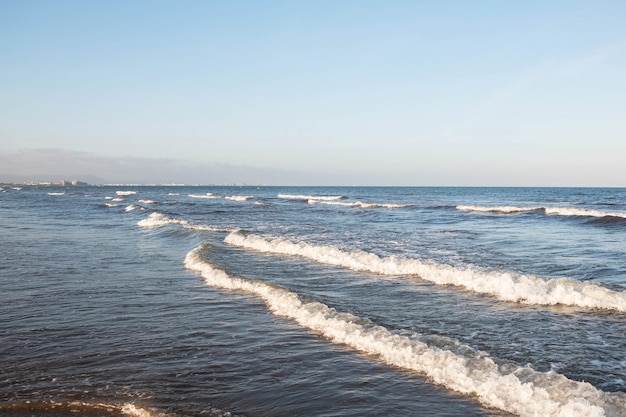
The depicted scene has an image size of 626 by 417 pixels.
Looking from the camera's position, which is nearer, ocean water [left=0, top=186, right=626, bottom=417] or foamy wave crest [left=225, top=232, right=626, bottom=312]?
ocean water [left=0, top=186, right=626, bottom=417]

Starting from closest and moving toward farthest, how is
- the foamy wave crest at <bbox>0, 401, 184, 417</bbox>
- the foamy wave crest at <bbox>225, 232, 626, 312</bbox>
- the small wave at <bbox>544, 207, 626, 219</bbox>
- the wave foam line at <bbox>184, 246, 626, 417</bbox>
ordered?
the foamy wave crest at <bbox>0, 401, 184, 417</bbox>
the wave foam line at <bbox>184, 246, 626, 417</bbox>
the foamy wave crest at <bbox>225, 232, 626, 312</bbox>
the small wave at <bbox>544, 207, 626, 219</bbox>

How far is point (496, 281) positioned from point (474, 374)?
5845 mm

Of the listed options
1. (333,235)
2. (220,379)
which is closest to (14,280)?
(220,379)

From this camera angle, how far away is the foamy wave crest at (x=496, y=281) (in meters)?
10.2

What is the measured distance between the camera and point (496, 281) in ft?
38.2

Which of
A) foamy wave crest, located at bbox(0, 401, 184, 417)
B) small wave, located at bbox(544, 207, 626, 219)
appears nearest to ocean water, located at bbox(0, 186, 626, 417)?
foamy wave crest, located at bbox(0, 401, 184, 417)

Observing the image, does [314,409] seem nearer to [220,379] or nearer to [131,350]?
[220,379]

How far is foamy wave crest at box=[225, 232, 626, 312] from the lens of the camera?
33.5 feet

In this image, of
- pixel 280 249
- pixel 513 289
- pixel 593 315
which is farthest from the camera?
pixel 280 249

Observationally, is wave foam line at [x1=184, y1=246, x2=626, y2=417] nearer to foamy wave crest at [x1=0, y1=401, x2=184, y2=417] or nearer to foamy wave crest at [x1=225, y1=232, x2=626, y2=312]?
foamy wave crest at [x1=0, y1=401, x2=184, y2=417]

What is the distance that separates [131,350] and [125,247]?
42.1 ft

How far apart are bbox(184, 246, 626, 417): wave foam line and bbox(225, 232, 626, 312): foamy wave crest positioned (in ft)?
14.0

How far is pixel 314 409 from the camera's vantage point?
548 centimetres

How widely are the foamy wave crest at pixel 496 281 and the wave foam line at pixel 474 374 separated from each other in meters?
4.27
